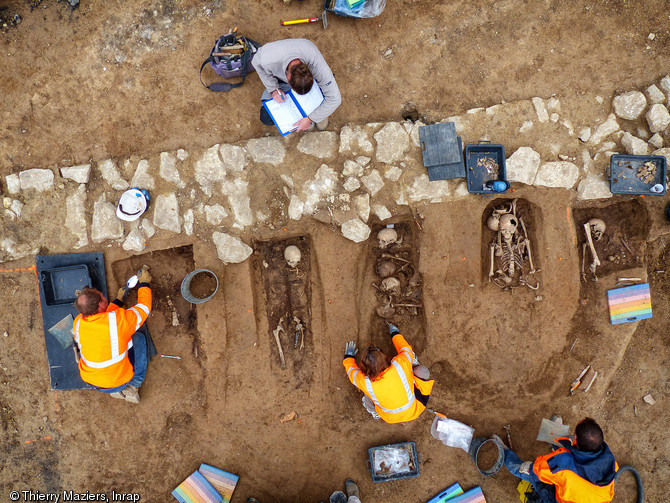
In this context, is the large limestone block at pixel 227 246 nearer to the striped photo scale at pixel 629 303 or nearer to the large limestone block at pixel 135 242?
the large limestone block at pixel 135 242

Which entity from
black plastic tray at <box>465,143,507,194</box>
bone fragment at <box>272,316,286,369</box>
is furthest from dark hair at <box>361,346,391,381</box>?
black plastic tray at <box>465,143,507,194</box>

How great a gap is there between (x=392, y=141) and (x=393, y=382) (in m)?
3.36

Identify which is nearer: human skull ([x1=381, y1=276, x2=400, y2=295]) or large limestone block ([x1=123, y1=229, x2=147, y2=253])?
large limestone block ([x1=123, y1=229, x2=147, y2=253])

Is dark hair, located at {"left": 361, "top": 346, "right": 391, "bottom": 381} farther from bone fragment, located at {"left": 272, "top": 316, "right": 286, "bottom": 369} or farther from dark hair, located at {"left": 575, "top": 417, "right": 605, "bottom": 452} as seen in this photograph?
dark hair, located at {"left": 575, "top": 417, "right": 605, "bottom": 452}

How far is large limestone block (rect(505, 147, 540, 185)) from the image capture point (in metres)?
5.76

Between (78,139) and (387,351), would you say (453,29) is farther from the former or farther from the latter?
(78,139)

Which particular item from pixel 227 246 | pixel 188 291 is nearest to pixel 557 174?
pixel 227 246

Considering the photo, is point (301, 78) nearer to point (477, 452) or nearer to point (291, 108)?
point (291, 108)

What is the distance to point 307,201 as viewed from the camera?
19.1 feet

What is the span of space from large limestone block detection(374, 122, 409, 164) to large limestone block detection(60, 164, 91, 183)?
13.9ft

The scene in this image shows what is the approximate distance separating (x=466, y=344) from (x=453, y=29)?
4720 mm

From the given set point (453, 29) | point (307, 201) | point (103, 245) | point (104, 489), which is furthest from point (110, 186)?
point (453, 29)

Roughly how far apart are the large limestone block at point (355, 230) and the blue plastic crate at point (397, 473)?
10.6ft

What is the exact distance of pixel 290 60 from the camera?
5.02 meters
